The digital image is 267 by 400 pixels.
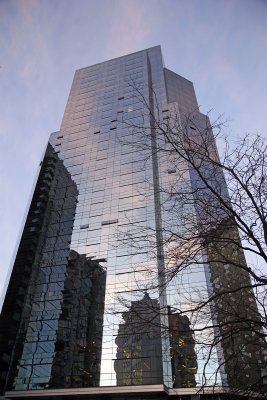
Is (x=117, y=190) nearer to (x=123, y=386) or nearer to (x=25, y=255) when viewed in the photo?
(x=25, y=255)

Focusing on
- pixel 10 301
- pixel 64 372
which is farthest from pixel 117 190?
pixel 64 372

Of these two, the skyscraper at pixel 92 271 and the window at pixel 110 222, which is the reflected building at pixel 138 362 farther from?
the window at pixel 110 222

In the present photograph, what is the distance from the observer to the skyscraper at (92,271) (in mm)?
35344

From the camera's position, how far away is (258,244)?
22.1 ft

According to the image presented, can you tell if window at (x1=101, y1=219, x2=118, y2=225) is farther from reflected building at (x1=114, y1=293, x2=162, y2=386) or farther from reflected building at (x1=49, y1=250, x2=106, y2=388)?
reflected building at (x1=114, y1=293, x2=162, y2=386)

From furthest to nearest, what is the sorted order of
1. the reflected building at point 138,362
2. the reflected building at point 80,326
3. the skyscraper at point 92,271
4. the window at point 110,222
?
the window at point 110,222
the reflected building at point 80,326
the skyscraper at point 92,271
the reflected building at point 138,362

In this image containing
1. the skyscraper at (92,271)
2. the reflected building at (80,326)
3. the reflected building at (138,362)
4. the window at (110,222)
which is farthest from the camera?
the window at (110,222)

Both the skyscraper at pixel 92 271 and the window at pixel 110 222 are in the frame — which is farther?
the window at pixel 110 222

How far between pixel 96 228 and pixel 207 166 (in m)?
43.3

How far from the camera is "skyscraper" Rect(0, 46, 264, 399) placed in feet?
116

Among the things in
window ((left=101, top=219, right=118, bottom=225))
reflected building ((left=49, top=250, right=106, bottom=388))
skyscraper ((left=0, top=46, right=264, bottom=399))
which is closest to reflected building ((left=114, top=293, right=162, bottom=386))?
skyscraper ((left=0, top=46, right=264, bottom=399))

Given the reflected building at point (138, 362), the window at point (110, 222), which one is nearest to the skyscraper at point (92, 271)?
the reflected building at point (138, 362)

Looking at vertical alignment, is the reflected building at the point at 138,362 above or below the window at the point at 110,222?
below

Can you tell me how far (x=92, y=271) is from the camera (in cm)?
4675
